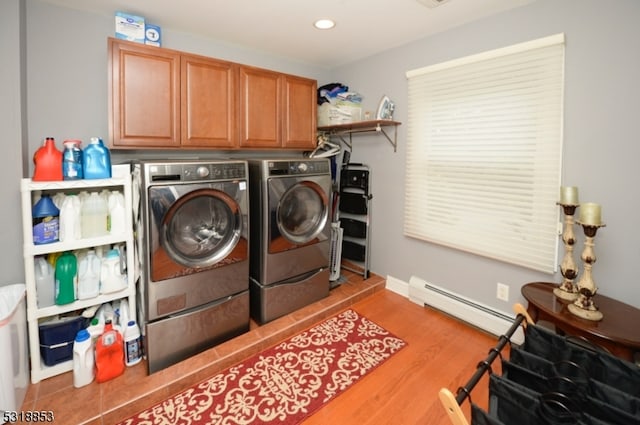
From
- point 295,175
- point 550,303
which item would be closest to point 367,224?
point 295,175

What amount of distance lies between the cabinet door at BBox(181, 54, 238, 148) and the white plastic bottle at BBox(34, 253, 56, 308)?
1119mm

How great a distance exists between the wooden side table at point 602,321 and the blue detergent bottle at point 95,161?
2.71m

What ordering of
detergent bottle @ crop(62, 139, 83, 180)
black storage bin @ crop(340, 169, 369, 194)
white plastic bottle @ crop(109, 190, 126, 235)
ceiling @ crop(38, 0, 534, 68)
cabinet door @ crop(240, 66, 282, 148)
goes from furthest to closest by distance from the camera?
1. black storage bin @ crop(340, 169, 369, 194)
2. cabinet door @ crop(240, 66, 282, 148)
3. ceiling @ crop(38, 0, 534, 68)
4. white plastic bottle @ crop(109, 190, 126, 235)
5. detergent bottle @ crop(62, 139, 83, 180)

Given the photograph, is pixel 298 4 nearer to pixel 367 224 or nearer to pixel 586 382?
pixel 367 224

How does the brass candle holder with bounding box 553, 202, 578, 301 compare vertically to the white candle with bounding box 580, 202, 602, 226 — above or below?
below

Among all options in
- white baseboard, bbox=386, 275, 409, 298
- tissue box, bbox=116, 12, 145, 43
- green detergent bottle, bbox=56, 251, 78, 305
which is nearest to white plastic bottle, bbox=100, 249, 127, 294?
green detergent bottle, bbox=56, 251, 78, 305

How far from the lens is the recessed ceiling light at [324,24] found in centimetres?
225

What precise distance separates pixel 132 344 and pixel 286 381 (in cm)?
100

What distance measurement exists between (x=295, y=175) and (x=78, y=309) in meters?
1.65

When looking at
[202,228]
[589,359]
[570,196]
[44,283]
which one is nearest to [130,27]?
[202,228]

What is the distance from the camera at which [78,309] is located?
1837 millimetres

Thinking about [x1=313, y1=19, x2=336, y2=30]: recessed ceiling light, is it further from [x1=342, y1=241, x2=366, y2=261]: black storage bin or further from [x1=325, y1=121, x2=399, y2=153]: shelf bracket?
[x1=342, y1=241, x2=366, y2=261]: black storage bin

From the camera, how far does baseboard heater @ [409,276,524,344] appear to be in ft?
7.21

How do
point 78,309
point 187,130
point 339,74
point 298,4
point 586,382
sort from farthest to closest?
1. point 339,74
2. point 187,130
3. point 298,4
4. point 78,309
5. point 586,382
